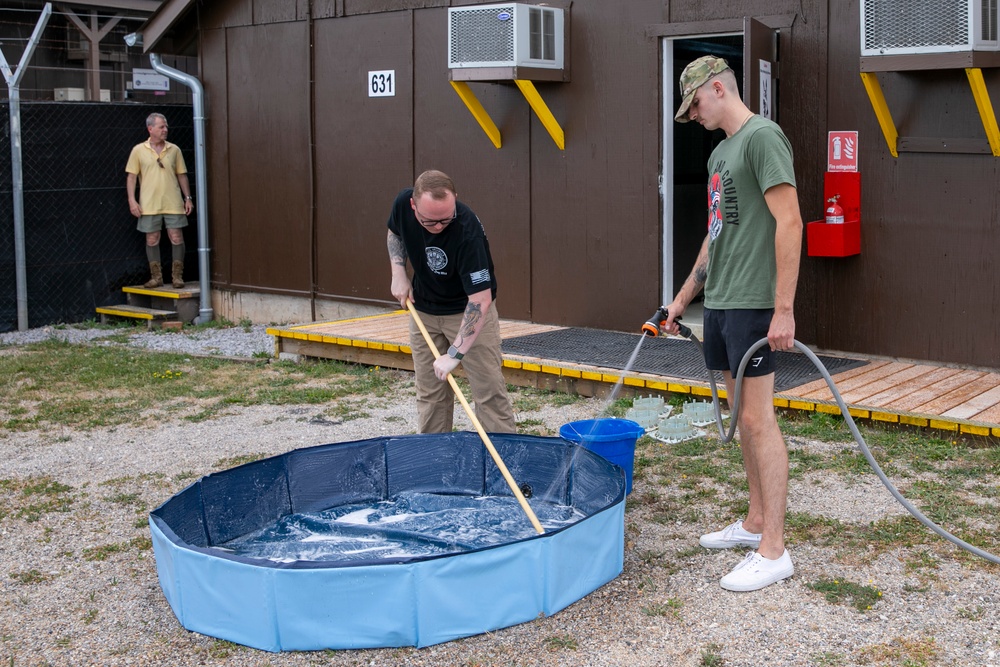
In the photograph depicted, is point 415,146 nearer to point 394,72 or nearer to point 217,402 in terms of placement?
point 394,72

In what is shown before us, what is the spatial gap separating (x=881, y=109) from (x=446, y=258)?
3.17 meters

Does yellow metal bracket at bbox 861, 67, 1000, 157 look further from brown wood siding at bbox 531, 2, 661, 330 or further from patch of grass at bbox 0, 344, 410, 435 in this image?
patch of grass at bbox 0, 344, 410, 435

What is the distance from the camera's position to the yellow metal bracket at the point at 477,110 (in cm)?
838

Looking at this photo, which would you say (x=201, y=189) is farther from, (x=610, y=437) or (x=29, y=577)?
(x=610, y=437)

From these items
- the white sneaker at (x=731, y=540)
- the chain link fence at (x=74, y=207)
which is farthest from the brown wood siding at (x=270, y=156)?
the white sneaker at (x=731, y=540)

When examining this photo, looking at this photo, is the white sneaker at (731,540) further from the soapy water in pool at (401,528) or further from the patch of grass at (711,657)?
the patch of grass at (711,657)

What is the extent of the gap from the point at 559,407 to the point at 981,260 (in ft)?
8.64

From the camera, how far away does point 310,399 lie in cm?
736

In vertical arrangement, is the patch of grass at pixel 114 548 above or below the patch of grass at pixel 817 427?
below

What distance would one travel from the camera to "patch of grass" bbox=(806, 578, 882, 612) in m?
3.88

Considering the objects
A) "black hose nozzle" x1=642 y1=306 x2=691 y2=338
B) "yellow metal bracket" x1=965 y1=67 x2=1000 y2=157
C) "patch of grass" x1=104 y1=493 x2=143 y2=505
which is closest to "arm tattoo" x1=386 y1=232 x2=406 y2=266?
"black hose nozzle" x1=642 y1=306 x2=691 y2=338

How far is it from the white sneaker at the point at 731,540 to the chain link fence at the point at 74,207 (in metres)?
8.16

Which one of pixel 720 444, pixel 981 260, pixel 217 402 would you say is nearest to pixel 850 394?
pixel 720 444

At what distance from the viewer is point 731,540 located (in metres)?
4.41
